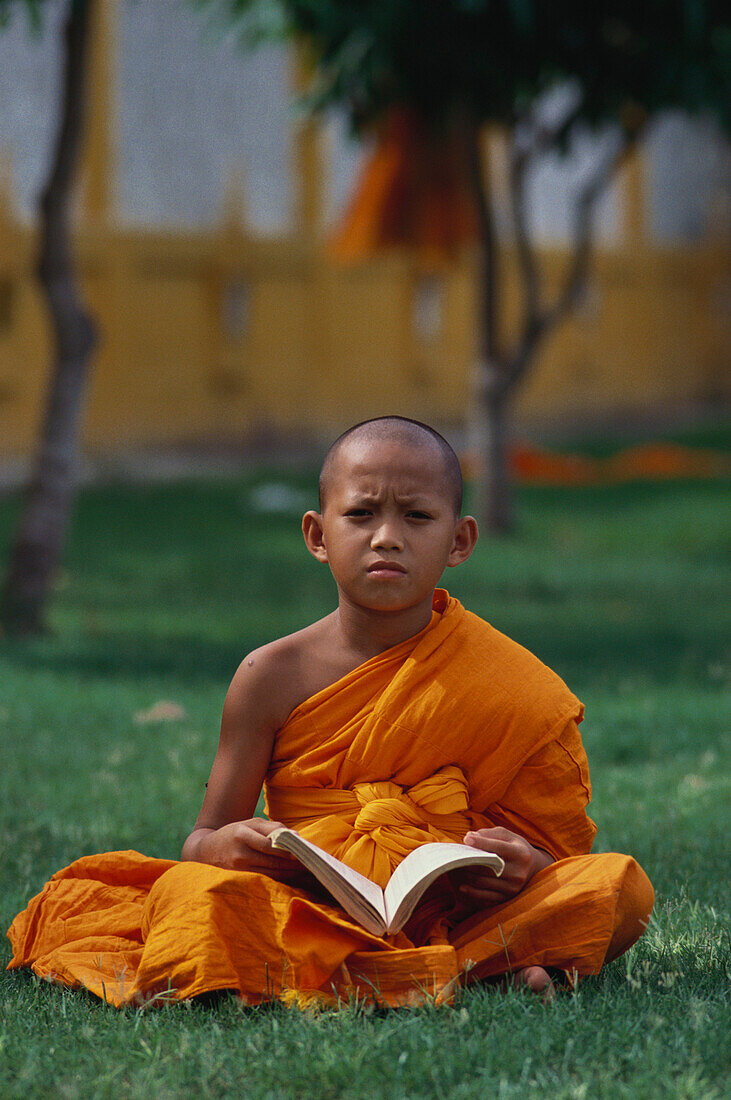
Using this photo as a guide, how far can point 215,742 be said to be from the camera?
586 cm

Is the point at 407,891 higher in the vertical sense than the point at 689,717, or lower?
higher

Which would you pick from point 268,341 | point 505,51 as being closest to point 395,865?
point 505,51

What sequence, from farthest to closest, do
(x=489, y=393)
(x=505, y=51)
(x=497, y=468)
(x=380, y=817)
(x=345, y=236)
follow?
(x=345, y=236) < (x=497, y=468) < (x=489, y=393) < (x=505, y=51) < (x=380, y=817)

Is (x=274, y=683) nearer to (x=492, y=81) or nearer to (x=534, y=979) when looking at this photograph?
(x=534, y=979)

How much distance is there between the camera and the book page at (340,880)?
9.43ft

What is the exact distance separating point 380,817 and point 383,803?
0.10ft

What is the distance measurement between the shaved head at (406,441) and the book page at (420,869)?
77cm

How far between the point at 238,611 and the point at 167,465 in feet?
24.3

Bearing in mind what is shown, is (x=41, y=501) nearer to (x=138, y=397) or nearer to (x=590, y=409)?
(x=138, y=397)

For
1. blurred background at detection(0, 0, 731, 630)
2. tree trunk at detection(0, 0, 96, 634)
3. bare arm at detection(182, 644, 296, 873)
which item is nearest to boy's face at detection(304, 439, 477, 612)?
bare arm at detection(182, 644, 296, 873)

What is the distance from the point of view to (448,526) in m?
3.20

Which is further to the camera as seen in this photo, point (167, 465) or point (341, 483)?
point (167, 465)

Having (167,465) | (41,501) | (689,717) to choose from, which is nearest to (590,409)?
(167,465)

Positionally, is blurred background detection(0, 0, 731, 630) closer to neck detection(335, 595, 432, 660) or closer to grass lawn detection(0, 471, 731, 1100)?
grass lawn detection(0, 471, 731, 1100)
